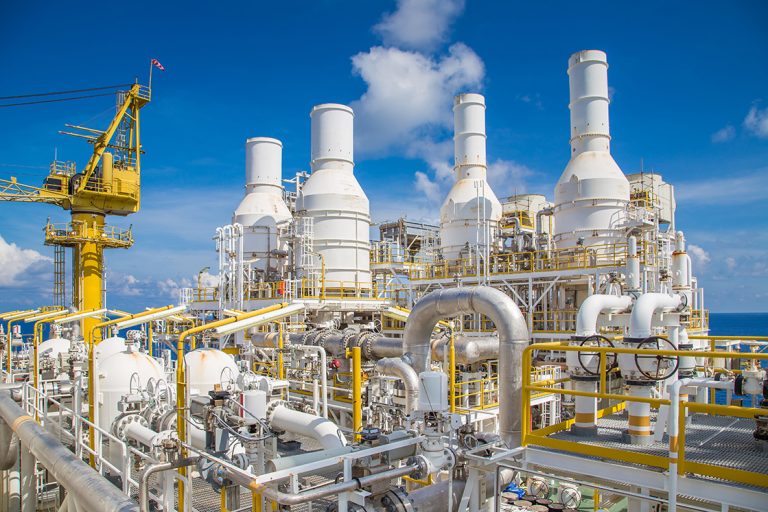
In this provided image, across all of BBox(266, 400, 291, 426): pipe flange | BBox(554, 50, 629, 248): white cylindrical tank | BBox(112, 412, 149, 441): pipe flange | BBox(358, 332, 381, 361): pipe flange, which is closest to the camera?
BBox(112, 412, 149, 441): pipe flange

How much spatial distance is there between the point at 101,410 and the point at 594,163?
63.8 ft

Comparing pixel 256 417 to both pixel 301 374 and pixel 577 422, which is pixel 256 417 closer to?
pixel 577 422

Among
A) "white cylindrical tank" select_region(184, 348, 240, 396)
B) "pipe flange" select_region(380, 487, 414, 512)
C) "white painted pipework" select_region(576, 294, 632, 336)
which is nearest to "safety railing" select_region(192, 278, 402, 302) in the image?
"white cylindrical tank" select_region(184, 348, 240, 396)

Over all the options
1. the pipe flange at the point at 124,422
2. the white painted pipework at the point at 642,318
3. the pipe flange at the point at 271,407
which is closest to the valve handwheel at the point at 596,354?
the white painted pipework at the point at 642,318

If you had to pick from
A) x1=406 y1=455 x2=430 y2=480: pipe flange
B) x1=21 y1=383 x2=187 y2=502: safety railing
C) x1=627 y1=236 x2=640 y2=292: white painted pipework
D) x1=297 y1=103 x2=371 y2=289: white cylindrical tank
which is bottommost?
x1=21 y1=383 x2=187 y2=502: safety railing

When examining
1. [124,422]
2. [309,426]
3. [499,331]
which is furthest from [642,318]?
[124,422]

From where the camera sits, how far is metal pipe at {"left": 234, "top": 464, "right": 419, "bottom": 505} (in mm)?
4758

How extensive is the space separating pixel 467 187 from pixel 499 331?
17924 millimetres

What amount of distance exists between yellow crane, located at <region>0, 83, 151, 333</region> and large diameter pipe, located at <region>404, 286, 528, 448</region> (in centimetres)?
2053

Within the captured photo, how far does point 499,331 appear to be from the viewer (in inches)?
384

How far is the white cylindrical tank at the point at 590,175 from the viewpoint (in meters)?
22.5

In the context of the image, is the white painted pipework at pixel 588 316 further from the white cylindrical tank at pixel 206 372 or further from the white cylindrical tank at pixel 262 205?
the white cylindrical tank at pixel 262 205

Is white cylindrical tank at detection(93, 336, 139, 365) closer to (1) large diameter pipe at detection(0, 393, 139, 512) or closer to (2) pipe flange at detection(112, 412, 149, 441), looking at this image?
(1) large diameter pipe at detection(0, 393, 139, 512)

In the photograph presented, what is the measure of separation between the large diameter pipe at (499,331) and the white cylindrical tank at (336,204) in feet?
42.1
